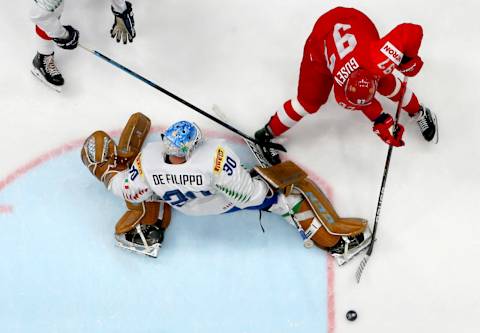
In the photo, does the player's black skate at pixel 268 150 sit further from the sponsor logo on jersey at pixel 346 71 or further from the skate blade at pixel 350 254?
the sponsor logo on jersey at pixel 346 71

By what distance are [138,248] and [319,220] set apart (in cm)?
111

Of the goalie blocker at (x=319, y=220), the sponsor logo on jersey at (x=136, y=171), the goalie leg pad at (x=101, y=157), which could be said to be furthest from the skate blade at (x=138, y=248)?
the goalie blocker at (x=319, y=220)

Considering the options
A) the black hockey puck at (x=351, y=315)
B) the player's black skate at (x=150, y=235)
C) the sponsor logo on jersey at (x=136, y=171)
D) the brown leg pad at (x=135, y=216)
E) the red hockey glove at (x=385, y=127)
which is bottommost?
the black hockey puck at (x=351, y=315)

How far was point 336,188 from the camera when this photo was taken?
152 inches

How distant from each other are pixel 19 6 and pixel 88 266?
1786 millimetres

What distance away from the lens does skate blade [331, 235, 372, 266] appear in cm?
372

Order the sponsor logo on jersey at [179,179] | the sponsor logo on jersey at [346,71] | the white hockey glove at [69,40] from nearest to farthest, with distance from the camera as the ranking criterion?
the sponsor logo on jersey at [346,71]
the sponsor logo on jersey at [179,179]
the white hockey glove at [69,40]

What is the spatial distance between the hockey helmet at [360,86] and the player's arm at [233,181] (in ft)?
2.25

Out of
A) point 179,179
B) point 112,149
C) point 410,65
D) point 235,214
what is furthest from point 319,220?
point 112,149

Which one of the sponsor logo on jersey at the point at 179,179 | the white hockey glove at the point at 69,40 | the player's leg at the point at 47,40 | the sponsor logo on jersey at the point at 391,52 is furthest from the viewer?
the white hockey glove at the point at 69,40

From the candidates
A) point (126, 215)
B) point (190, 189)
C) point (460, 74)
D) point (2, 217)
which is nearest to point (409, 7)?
point (460, 74)

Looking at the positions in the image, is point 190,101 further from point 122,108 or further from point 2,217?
point 2,217

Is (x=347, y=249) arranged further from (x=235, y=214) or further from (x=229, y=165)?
(x=229, y=165)

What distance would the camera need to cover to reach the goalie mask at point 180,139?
3.12 m
